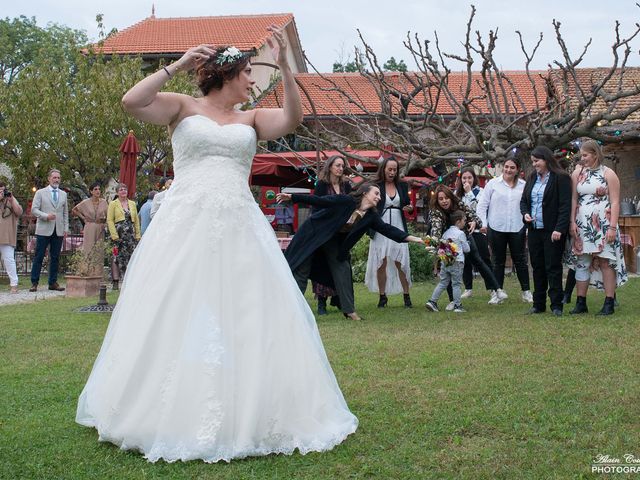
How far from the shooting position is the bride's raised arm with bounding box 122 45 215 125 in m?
4.36

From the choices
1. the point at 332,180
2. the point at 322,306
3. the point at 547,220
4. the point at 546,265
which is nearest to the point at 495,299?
Result: the point at 546,265

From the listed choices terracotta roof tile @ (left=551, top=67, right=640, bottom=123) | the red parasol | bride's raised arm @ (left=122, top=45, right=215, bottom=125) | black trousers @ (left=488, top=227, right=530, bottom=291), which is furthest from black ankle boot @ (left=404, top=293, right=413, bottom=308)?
terracotta roof tile @ (left=551, top=67, right=640, bottom=123)

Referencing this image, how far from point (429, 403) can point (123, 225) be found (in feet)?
36.1

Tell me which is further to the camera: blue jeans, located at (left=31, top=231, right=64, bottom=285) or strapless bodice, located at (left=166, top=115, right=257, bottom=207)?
blue jeans, located at (left=31, top=231, right=64, bottom=285)

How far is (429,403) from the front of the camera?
5.23 meters

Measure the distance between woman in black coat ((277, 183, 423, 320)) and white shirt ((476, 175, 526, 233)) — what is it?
7.61ft

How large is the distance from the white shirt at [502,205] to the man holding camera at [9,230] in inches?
332

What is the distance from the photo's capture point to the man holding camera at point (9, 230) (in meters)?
14.9

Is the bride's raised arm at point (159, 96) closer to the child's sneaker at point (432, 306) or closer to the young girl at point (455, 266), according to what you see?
the young girl at point (455, 266)

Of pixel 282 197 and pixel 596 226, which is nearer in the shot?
pixel 282 197

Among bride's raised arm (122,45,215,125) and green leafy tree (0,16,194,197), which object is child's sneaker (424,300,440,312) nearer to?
bride's raised arm (122,45,215,125)

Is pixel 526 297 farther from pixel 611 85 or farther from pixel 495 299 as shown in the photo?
pixel 611 85

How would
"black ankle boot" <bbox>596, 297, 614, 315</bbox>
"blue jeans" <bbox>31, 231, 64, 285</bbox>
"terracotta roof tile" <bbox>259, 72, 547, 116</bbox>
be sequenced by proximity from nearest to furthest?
"black ankle boot" <bbox>596, 297, 614, 315</bbox>, "blue jeans" <bbox>31, 231, 64, 285</bbox>, "terracotta roof tile" <bbox>259, 72, 547, 116</bbox>

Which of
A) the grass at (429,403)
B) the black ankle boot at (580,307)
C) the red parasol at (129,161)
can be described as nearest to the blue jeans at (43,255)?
the red parasol at (129,161)
